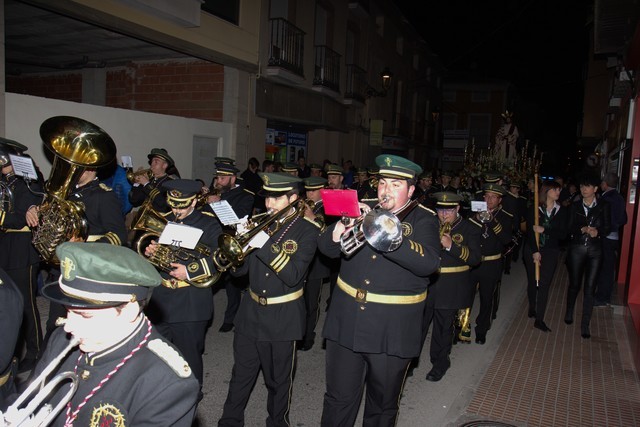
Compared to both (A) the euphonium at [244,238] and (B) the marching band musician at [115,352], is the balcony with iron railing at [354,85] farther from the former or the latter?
(B) the marching band musician at [115,352]

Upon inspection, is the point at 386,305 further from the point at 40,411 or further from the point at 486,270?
the point at 486,270

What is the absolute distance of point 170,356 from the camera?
2199 mm

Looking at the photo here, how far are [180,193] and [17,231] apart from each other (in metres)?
2.33

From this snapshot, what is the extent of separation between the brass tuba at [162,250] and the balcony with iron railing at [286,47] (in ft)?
34.8

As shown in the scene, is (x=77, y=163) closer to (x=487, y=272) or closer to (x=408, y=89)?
(x=487, y=272)

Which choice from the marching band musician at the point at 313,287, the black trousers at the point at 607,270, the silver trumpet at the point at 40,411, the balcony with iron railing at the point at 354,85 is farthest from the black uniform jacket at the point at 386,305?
the balcony with iron railing at the point at 354,85

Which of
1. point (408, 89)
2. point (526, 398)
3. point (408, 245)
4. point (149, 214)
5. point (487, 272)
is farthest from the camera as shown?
point (408, 89)

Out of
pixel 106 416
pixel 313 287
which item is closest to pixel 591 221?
pixel 313 287

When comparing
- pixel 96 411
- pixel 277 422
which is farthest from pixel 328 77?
pixel 96 411

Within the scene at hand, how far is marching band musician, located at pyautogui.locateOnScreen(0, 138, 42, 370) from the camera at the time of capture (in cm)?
542

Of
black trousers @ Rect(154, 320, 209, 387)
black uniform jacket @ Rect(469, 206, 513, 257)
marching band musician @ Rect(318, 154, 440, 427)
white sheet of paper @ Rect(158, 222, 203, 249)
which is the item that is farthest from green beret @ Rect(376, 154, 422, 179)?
black uniform jacket @ Rect(469, 206, 513, 257)

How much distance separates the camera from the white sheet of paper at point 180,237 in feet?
13.7

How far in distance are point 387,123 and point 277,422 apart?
25.0 metres

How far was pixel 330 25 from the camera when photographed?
1909 centimetres
